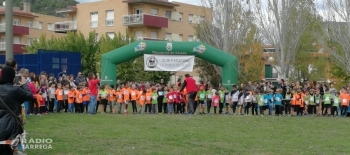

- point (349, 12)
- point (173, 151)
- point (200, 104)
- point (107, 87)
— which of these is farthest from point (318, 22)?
point (173, 151)

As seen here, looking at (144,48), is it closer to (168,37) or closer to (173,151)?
(173,151)

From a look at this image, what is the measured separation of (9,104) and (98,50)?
41994mm

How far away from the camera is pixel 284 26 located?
38.3 m

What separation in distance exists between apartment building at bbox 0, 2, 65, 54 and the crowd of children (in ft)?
128

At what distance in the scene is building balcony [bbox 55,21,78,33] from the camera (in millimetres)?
62531

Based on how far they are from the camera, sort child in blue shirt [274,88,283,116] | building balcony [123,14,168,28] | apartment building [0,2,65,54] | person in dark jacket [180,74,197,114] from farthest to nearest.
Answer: apartment building [0,2,65,54], building balcony [123,14,168,28], child in blue shirt [274,88,283,116], person in dark jacket [180,74,197,114]

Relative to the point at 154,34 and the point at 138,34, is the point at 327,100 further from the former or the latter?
the point at 138,34

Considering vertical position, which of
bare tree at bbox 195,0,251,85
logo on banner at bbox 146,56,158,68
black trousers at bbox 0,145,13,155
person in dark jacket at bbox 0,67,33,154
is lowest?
black trousers at bbox 0,145,13,155

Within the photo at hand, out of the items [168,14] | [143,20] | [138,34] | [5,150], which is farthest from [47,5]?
[5,150]

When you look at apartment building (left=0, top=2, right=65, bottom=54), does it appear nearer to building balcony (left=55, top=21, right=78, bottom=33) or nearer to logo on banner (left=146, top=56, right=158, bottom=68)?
building balcony (left=55, top=21, right=78, bottom=33)

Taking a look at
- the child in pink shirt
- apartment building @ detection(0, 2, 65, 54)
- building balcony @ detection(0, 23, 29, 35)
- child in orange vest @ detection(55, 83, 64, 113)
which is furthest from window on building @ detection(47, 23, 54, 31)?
the child in pink shirt

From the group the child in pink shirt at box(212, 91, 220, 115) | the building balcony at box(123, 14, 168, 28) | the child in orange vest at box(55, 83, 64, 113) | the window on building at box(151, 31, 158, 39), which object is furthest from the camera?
the window on building at box(151, 31, 158, 39)

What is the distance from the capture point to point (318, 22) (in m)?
37.2

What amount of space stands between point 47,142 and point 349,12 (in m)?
26.0
